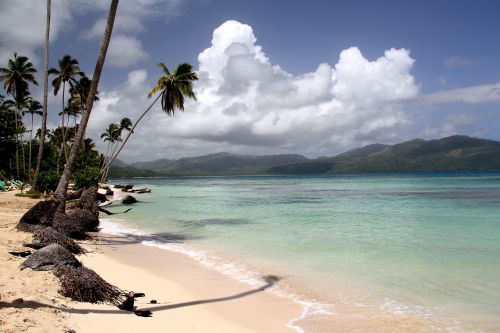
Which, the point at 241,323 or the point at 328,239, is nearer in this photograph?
the point at 241,323

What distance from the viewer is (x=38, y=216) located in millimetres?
13297

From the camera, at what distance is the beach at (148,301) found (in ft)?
18.3

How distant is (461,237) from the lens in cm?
1802

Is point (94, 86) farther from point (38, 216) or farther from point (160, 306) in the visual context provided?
point (160, 306)

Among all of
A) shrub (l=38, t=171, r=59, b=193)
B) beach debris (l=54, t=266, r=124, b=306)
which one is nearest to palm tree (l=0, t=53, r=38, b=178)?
shrub (l=38, t=171, r=59, b=193)

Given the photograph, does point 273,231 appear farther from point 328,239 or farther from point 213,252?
point 213,252

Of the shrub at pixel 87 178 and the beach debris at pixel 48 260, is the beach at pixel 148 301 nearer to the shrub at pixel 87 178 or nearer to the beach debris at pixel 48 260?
the beach debris at pixel 48 260

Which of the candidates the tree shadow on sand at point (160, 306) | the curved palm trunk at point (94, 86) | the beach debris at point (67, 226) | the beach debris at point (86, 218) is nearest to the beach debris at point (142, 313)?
the tree shadow on sand at point (160, 306)

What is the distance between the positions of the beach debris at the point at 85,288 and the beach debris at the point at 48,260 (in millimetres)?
432

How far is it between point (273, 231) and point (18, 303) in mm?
15520

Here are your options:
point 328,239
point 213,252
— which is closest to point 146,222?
point 213,252

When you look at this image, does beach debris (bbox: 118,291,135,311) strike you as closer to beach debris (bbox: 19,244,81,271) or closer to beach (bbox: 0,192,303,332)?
beach (bbox: 0,192,303,332)

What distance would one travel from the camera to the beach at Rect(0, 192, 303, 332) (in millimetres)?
5590

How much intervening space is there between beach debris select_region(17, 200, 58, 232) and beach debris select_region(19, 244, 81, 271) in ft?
17.6
